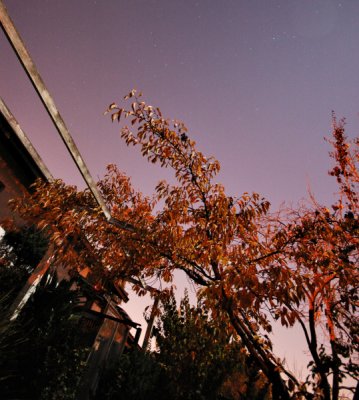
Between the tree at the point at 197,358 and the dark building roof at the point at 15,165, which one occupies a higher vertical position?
the dark building roof at the point at 15,165

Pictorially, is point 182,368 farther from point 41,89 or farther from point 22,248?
point 41,89

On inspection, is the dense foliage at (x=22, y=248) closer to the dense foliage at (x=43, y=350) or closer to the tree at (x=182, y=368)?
the dense foliage at (x=43, y=350)

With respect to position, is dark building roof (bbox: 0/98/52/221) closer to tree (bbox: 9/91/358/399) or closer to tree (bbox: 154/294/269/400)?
tree (bbox: 9/91/358/399)

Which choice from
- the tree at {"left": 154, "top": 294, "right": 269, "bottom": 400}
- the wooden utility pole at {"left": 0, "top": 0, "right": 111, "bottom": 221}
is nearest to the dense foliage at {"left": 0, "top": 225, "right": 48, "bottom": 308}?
the wooden utility pole at {"left": 0, "top": 0, "right": 111, "bottom": 221}

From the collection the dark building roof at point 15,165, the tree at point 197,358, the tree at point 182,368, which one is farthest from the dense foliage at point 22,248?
the tree at point 197,358

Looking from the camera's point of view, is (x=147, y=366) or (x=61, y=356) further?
(x=147, y=366)

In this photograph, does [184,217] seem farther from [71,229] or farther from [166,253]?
[71,229]

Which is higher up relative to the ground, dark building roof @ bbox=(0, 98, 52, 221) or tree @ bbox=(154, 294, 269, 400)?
dark building roof @ bbox=(0, 98, 52, 221)

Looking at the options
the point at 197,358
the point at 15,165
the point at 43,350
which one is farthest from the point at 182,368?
the point at 15,165

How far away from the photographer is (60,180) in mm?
7195

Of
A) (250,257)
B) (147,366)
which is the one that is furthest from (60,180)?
(147,366)

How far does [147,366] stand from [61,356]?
387 cm

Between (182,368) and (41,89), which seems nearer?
(41,89)

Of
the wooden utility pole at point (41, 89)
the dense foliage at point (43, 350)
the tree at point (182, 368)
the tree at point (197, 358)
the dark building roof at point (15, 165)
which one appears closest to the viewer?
the wooden utility pole at point (41, 89)
